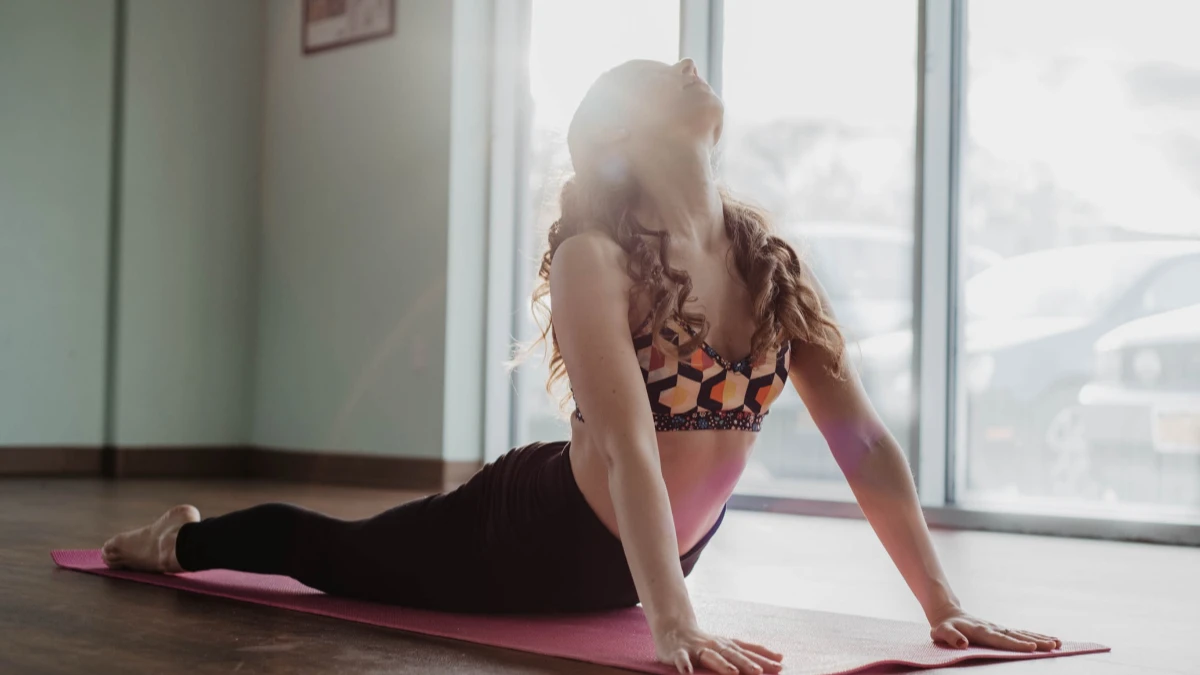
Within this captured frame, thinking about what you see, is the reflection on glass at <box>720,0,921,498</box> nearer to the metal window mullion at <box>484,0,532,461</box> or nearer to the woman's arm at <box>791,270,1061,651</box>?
the metal window mullion at <box>484,0,532,461</box>

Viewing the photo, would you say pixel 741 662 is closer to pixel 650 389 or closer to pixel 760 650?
pixel 760 650

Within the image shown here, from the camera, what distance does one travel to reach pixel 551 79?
5.40 meters

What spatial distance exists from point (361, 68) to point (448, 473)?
1.92 m

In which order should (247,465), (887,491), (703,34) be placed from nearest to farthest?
(887,491) < (703,34) < (247,465)

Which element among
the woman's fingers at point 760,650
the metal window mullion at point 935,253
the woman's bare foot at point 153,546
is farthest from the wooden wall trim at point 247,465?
the woman's fingers at point 760,650

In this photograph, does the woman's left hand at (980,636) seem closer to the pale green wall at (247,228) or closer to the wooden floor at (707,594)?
the wooden floor at (707,594)

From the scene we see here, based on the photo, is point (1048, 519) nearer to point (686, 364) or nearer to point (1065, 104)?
point (1065, 104)

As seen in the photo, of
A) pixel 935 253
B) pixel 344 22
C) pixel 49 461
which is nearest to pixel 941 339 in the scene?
pixel 935 253

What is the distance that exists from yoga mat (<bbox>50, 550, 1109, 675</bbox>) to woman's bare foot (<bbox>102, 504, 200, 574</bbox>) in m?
0.04

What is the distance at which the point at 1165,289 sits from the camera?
3773 mm

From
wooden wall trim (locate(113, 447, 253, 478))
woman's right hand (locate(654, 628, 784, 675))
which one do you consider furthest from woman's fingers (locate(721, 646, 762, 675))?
wooden wall trim (locate(113, 447, 253, 478))

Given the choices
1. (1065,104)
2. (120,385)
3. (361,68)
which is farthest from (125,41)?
(1065,104)

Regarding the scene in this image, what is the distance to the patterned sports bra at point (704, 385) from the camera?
1.62 metres

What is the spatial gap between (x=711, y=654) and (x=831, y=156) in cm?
346
